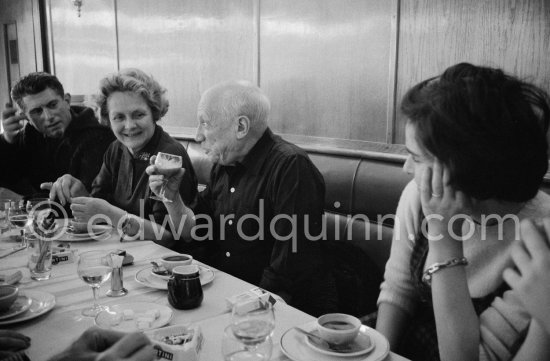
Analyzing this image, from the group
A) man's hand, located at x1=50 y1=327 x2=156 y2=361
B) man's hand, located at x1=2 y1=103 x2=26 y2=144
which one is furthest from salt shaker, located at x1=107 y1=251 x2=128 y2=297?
man's hand, located at x1=2 y1=103 x2=26 y2=144

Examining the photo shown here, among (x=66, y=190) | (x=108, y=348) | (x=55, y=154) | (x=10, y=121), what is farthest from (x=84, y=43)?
(x=108, y=348)

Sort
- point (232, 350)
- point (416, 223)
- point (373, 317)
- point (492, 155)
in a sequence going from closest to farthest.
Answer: point (232, 350) < point (492, 155) < point (416, 223) < point (373, 317)

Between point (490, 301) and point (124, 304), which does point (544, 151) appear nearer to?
point (490, 301)

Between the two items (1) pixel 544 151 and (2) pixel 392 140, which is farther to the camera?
(2) pixel 392 140

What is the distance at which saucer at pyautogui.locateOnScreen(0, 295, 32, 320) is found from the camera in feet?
4.11

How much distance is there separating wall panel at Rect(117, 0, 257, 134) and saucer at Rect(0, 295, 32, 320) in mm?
2317

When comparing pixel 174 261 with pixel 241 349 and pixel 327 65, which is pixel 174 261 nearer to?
pixel 241 349

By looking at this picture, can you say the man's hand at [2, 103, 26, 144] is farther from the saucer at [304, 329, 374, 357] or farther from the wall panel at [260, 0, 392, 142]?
the saucer at [304, 329, 374, 357]

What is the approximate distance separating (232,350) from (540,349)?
2.19ft

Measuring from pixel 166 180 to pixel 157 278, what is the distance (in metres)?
0.69

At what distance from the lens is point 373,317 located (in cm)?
167

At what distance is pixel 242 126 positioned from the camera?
6.95 ft

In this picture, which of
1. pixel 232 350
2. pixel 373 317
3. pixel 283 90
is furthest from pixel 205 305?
pixel 283 90

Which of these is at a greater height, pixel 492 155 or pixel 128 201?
pixel 492 155
